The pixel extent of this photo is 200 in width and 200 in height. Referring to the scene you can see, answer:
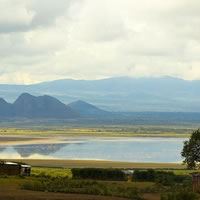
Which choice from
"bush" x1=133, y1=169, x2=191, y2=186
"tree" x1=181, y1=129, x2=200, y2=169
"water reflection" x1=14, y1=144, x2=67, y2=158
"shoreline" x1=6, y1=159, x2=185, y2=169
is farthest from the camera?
"water reflection" x1=14, y1=144, x2=67, y2=158

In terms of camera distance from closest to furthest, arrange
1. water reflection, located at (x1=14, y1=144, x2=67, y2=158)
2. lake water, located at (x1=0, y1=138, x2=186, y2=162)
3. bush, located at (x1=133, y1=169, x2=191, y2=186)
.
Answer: bush, located at (x1=133, y1=169, x2=191, y2=186) → lake water, located at (x1=0, y1=138, x2=186, y2=162) → water reflection, located at (x1=14, y1=144, x2=67, y2=158)

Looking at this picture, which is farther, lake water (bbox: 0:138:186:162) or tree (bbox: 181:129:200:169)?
lake water (bbox: 0:138:186:162)

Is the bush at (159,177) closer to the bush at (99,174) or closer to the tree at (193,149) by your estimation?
the bush at (99,174)

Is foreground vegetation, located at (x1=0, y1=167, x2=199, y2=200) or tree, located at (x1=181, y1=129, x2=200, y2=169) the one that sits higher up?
tree, located at (x1=181, y1=129, x2=200, y2=169)

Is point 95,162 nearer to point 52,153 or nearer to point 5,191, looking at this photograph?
point 52,153

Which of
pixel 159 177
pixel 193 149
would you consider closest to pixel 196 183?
pixel 159 177

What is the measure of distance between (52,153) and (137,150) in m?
21.5

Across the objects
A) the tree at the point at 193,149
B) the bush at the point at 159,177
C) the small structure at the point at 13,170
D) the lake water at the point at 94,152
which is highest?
the tree at the point at 193,149

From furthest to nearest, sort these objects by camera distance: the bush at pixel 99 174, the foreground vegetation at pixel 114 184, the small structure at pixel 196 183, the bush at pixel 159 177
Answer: the bush at pixel 99 174
the bush at pixel 159 177
the small structure at pixel 196 183
the foreground vegetation at pixel 114 184

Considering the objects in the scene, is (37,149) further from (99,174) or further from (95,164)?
(99,174)

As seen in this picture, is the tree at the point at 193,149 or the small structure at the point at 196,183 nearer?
the small structure at the point at 196,183

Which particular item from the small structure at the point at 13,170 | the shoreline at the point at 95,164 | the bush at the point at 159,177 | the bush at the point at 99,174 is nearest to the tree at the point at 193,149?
the bush at the point at 159,177

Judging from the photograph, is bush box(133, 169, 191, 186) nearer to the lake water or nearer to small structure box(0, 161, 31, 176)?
small structure box(0, 161, 31, 176)

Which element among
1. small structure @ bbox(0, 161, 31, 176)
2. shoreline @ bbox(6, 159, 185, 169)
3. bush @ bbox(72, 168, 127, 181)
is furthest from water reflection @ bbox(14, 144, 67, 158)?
bush @ bbox(72, 168, 127, 181)
